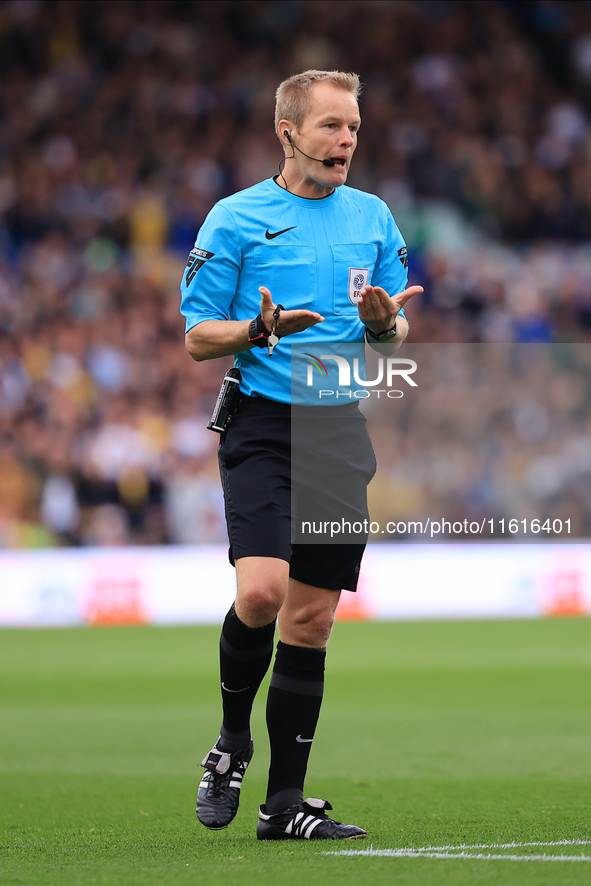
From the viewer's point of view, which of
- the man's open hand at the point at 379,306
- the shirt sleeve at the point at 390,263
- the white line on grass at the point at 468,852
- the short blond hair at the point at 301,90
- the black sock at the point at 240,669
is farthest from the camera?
the shirt sleeve at the point at 390,263

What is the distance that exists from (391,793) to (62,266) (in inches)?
467

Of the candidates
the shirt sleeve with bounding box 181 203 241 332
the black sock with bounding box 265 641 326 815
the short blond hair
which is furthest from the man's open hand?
the black sock with bounding box 265 641 326 815

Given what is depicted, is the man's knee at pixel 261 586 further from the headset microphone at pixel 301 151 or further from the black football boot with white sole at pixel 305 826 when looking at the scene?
the headset microphone at pixel 301 151

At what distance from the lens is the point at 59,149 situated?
16.8 m

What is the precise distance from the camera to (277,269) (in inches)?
162

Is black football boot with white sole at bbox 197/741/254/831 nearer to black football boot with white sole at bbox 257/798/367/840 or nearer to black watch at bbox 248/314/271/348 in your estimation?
black football boot with white sole at bbox 257/798/367/840

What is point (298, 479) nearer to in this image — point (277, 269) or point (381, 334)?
point (381, 334)

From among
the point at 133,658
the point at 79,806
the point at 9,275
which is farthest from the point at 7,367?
the point at 79,806

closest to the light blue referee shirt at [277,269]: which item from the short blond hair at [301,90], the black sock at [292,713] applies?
the short blond hair at [301,90]

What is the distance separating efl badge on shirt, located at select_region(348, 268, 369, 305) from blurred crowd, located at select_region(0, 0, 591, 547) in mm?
9564

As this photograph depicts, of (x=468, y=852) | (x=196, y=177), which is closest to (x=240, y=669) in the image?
(x=468, y=852)

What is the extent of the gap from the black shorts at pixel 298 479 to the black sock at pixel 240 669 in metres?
0.23

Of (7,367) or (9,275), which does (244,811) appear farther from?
(9,275)

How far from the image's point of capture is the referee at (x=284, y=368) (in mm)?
3996
